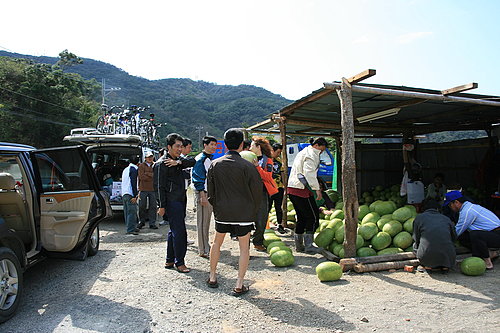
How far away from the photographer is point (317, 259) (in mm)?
6246

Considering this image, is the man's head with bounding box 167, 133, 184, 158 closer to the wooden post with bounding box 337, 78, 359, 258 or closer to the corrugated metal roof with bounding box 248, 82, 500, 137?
the wooden post with bounding box 337, 78, 359, 258

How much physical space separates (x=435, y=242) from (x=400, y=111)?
15.0 feet

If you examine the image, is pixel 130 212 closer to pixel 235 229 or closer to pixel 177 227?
pixel 177 227

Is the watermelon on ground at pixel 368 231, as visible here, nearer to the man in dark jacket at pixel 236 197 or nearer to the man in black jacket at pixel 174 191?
the man in dark jacket at pixel 236 197

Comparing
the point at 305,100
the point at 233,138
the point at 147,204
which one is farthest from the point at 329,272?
the point at 147,204

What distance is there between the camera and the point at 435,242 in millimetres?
5125

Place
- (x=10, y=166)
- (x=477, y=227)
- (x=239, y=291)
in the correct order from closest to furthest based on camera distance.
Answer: (x=239, y=291)
(x=10, y=166)
(x=477, y=227)

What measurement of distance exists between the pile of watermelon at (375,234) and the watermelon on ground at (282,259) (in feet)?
2.90

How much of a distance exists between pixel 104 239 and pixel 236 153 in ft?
17.5

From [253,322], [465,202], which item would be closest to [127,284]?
[253,322]

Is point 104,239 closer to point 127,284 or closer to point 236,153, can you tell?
point 127,284

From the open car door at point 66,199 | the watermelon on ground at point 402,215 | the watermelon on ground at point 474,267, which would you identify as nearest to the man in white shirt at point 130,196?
the open car door at point 66,199

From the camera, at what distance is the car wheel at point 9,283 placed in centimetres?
371

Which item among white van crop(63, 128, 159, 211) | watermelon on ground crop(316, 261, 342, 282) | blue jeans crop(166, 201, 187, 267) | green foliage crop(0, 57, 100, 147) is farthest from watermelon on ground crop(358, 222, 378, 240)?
green foliage crop(0, 57, 100, 147)
